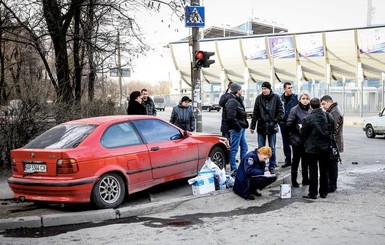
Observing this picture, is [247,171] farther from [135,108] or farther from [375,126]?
[375,126]

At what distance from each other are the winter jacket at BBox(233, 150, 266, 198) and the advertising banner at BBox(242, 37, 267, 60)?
49.7 meters

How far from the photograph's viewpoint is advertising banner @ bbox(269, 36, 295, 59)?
53.5 metres

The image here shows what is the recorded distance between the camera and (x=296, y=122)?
8930mm

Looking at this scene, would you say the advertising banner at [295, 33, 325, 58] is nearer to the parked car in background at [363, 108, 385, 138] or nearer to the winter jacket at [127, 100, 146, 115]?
the parked car in background at [363, 108, 385, 138]

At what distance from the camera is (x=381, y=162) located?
11.9m

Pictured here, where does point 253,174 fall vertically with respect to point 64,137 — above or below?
below

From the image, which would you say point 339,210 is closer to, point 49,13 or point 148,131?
point 148,131

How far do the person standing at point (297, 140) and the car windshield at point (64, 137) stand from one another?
3.69 metres

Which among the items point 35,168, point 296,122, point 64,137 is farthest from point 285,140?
point 35,168

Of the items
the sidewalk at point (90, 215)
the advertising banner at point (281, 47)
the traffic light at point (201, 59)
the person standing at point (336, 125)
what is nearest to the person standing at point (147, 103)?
the traffic light at point (201, 59)

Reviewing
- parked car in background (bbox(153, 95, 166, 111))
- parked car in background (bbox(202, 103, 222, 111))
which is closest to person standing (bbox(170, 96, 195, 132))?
parked car in background (bbox(202, 103, 222, 111))

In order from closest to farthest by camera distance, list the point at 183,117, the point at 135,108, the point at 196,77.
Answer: the point at 135,108 < the point at 183,117 < the point at 196,77

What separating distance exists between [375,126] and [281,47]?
36528 mm

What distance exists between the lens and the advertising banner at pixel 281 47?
2108 inches
